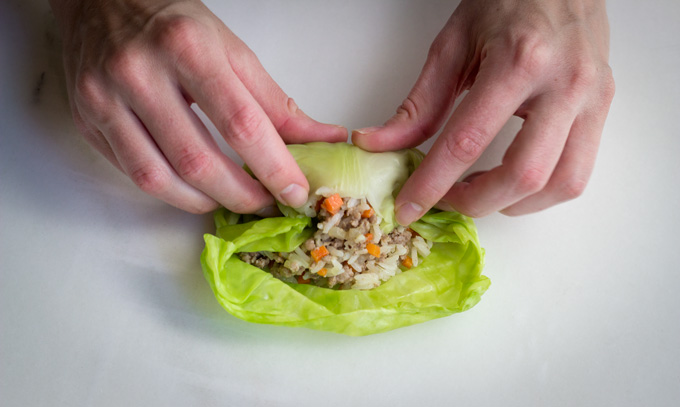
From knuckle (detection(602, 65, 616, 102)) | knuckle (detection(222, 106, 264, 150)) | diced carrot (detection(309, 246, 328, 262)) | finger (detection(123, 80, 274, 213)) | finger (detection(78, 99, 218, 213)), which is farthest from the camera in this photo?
diced carrot (detection(309, 246, 328, 262))

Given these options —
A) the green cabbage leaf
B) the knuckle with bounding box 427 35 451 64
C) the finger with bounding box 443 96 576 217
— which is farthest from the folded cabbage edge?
the knuckle with bounding box 427 35 451 64

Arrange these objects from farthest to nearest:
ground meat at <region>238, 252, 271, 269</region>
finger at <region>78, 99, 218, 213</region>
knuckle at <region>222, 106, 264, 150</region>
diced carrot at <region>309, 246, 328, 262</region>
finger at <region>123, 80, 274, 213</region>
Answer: ground meat at <region>238, 252, 271, 269</region> < diced carrot at <region>309, 246, 328, 262</region> < finger at <region>78, 99, 218, 213</region> < finger at <region>123, 80, 274, 213</region> < knuckle at <region>222, 106, 264, 150</region>

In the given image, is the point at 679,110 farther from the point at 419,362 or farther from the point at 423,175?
the point at 419,362

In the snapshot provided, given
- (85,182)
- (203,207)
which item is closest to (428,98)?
(203,207)

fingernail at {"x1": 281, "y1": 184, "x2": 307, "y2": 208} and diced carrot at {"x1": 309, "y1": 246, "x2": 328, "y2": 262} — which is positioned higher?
fingernail at {"x1": 281, "y1": 184, "x2": 307, "y2": 208}

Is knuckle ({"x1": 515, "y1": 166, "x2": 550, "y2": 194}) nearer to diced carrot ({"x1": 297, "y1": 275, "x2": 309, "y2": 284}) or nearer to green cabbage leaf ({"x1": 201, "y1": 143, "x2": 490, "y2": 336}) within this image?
green cabbage leaf ({"x1": 201, "y1": 143, "x2": 490, "y2": 336})

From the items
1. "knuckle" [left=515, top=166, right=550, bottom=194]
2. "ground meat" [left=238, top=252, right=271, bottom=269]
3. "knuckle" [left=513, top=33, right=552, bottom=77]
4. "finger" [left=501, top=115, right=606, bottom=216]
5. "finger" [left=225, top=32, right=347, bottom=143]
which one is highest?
"knuckle" [left=513, top=33, right=552, bottom=77]
